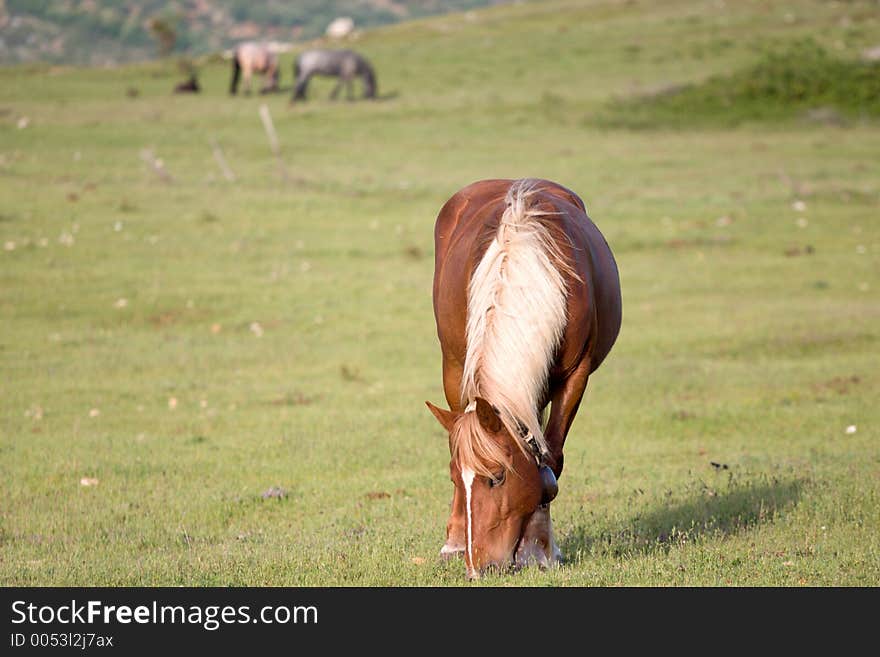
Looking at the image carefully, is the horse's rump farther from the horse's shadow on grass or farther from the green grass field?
the horse's shadow on grass

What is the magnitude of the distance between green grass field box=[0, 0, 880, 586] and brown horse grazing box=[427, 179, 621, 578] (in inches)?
10.7

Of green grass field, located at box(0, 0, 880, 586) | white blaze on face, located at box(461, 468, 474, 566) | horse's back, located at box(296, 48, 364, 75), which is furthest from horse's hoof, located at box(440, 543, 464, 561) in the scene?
horse's back, located at box(296, 48, 364, 75)

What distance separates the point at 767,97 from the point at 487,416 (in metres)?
29.1

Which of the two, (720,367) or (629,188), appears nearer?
(720,367)

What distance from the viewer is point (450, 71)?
126ft

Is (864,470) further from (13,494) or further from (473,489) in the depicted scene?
(13,494)

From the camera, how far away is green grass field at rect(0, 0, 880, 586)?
23.6 feet

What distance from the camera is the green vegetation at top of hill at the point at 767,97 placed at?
31.2m

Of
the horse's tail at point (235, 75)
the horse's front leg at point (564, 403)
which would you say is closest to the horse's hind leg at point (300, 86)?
the horse's tail at point (235, 75)

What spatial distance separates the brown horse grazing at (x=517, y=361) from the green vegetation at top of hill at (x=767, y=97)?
25.1 metres

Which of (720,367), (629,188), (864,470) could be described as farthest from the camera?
(629,188)

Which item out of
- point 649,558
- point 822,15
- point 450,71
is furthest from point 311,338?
point 822,15

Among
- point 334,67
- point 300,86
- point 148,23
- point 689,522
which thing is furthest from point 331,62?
point 148,23
